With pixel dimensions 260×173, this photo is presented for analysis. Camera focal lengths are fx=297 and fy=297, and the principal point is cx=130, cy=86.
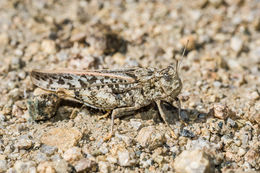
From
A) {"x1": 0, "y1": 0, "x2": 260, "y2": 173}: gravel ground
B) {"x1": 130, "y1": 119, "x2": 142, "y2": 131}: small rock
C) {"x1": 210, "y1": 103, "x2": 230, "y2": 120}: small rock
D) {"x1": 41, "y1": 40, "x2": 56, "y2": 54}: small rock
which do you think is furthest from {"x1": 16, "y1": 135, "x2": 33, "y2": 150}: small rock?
{"x1": 210, "y1": 103, "x2": 230, "y2": 120}: small rock

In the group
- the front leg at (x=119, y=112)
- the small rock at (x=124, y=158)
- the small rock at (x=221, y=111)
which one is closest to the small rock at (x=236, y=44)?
the small rock at (x=221, y=111)

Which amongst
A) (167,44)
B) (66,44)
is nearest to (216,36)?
(167,44)

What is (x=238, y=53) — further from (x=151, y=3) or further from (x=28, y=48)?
(x=28, y=48)

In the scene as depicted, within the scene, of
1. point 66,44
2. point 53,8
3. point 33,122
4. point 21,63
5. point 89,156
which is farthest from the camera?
point 53,8

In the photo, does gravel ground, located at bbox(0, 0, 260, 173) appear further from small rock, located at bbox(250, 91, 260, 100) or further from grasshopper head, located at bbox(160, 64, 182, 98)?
grasshopper head, located at bbox(160, 64, 182, 98)

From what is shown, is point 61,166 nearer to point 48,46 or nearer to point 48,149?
point 48,149

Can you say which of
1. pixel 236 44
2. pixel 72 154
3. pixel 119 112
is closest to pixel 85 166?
pixel 72 154

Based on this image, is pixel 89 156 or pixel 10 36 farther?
pixel 10 36
